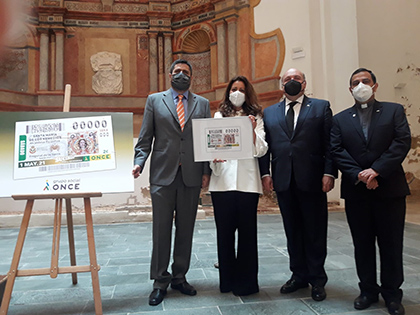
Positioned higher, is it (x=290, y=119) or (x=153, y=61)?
(x=153, y=61)

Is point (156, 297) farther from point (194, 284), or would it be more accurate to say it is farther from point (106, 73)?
point (106, 73)

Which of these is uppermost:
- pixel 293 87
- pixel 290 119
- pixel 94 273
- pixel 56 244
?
pixel 293 87

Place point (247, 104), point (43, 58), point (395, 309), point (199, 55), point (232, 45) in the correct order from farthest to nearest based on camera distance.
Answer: point (199, 55) < point (43, 58) < point (232, 45) < point (247, 104) < point (395, 309)

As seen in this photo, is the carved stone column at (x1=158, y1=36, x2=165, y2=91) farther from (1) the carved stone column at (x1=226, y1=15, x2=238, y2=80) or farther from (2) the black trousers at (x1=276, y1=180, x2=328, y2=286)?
(2) the black trousers at (x1=276, y1=180, x2=328, y2=286)

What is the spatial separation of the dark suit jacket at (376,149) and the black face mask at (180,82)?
1.20m

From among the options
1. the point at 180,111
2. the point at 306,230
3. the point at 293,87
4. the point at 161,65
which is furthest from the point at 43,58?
the point at 306,230

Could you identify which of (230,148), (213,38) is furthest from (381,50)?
(230,148)

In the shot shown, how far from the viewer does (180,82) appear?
8.40 ft

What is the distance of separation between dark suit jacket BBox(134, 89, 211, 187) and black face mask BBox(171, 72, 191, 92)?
0.11m

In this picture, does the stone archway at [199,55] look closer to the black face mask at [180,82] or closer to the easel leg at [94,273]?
the black face mask at [180,82]

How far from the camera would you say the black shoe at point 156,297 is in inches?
90.8

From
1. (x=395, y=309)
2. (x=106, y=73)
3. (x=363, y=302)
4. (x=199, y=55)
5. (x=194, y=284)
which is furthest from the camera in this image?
(x=199, y=55)

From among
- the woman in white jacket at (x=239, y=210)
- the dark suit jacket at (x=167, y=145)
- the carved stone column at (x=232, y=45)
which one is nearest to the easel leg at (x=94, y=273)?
the dark suit jacket at (x=167, y=145)

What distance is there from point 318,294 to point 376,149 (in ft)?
3.66
